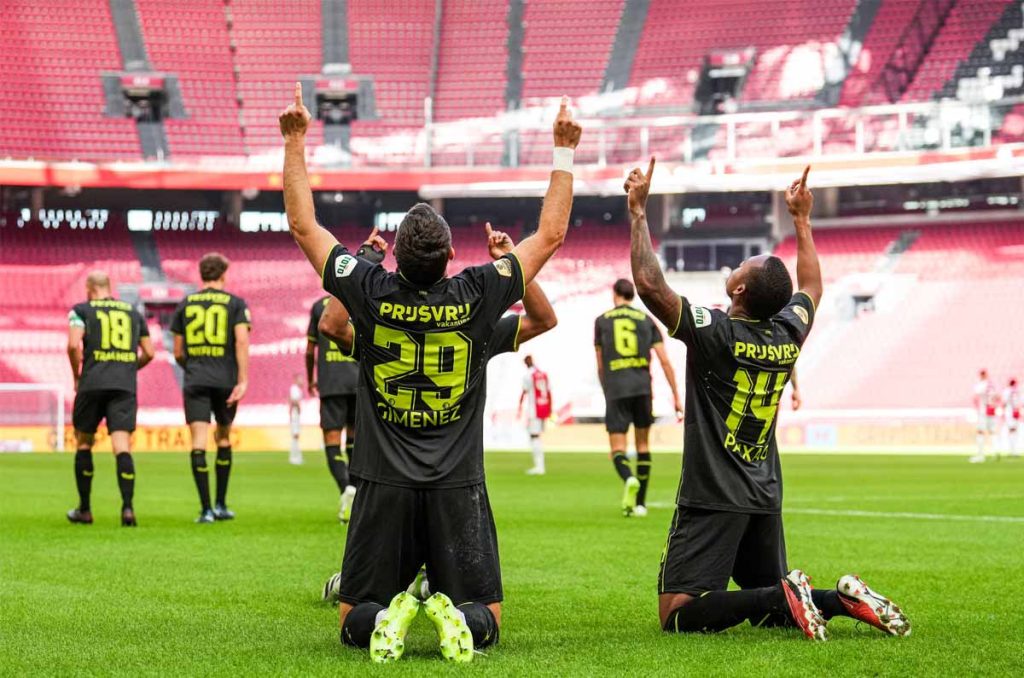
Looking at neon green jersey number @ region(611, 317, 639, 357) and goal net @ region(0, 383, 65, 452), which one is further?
goal net @ region(0, 383, 65, 452)

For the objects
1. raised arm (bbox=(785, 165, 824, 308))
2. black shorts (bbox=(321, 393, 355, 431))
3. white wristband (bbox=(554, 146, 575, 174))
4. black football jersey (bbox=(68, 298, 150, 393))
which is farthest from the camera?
black shorts (bbox=(321, 393, 355, 431))

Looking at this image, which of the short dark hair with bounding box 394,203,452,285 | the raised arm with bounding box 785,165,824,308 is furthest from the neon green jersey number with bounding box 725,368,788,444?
the short dark hair with bounding box 394,203,452,285

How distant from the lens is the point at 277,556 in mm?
8305

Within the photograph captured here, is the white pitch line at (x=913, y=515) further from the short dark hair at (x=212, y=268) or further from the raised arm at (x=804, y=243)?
the raised arm at (x=804, y=243)

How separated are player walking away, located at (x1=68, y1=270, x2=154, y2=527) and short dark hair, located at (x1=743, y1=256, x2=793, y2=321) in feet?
20.7

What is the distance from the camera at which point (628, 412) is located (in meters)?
12.1

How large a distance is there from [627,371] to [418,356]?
7505 mm

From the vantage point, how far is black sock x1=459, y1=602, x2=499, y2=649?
4559 mm

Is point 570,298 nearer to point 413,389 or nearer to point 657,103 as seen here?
point 657,103

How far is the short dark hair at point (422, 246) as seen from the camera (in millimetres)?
4539

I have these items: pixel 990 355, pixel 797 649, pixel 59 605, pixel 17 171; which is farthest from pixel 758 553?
pixel 17 171

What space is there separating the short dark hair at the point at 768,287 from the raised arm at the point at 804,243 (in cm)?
43

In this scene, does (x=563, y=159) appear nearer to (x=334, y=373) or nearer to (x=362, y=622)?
(x=362, y=622)

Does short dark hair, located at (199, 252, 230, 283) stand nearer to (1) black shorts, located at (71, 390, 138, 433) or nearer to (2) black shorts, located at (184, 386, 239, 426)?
(2) black shorts, located at (184, 386, 239, 426)
